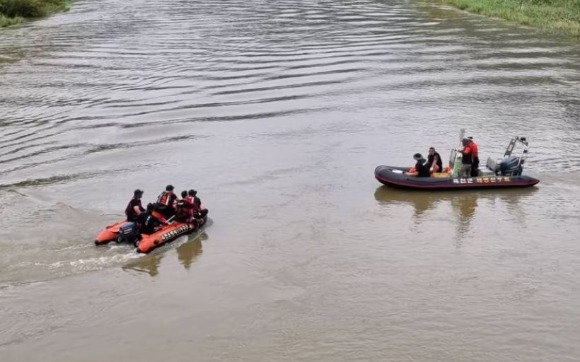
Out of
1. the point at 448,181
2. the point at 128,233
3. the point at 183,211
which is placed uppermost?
the point at 183,211

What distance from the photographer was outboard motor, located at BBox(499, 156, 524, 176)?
64.0 feet

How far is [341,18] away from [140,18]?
15.4 meters

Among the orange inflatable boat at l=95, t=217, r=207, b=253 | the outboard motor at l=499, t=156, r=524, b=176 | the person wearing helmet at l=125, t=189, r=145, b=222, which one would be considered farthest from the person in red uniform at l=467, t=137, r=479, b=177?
the person wearing helmet at l=125, t=189, r=145, b=222

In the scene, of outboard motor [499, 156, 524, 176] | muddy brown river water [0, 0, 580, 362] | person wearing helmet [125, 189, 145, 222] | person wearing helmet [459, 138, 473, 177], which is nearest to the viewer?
muddy brown river water [0, 0, 580, 362]

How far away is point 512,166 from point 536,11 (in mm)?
32962

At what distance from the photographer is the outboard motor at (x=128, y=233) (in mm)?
15461

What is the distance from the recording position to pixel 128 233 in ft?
50.9

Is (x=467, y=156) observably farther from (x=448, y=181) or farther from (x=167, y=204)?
(x=167, y=204)

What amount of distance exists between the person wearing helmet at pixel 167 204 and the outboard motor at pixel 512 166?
9.22 metres

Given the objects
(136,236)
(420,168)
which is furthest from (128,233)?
(420,168)

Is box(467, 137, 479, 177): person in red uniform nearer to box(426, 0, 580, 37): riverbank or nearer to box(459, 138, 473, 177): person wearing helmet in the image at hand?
box(459, 138, 473, 177): person wearing helmet

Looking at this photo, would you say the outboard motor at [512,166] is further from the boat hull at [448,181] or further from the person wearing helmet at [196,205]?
the person wearing helmet at [196,205]

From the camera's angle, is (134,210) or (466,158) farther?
(466,158)

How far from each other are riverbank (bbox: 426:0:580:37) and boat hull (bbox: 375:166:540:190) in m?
26.9
